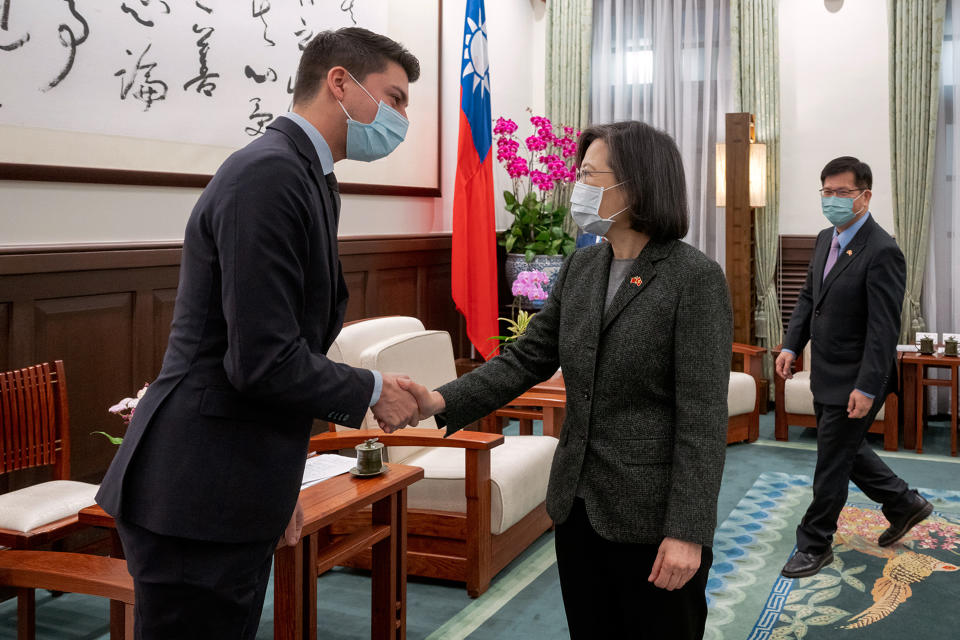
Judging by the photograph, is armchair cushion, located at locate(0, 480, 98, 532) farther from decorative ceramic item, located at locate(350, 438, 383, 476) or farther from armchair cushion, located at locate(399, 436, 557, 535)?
armchair cushion, located at locate(399, 436, 557, 535)

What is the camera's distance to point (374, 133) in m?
1.75

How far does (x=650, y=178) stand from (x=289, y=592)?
1.36 m

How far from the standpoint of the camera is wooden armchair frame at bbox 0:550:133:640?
193 cm

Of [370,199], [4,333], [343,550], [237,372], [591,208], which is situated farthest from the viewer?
[370,199]

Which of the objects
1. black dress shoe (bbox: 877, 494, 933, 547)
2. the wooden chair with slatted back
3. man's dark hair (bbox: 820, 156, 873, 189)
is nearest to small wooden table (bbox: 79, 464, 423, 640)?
the wooden chair with slatted back

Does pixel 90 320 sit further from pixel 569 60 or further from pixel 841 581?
pixel 569 60

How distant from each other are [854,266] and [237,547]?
8.48 ft

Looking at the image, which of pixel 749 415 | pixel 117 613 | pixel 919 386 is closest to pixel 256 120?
pixel 117 613

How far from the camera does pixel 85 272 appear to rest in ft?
10.7

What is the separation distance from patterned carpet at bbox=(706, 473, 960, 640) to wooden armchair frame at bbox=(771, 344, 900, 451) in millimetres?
1117

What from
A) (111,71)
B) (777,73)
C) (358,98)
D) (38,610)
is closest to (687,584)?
(358,98)

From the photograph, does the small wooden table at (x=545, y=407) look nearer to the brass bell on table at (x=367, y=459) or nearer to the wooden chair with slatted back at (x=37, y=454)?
the brass bell on table at (x=367, y=459)

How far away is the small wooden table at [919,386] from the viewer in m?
5.28

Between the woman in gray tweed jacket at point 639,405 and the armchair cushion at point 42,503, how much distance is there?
174cm
